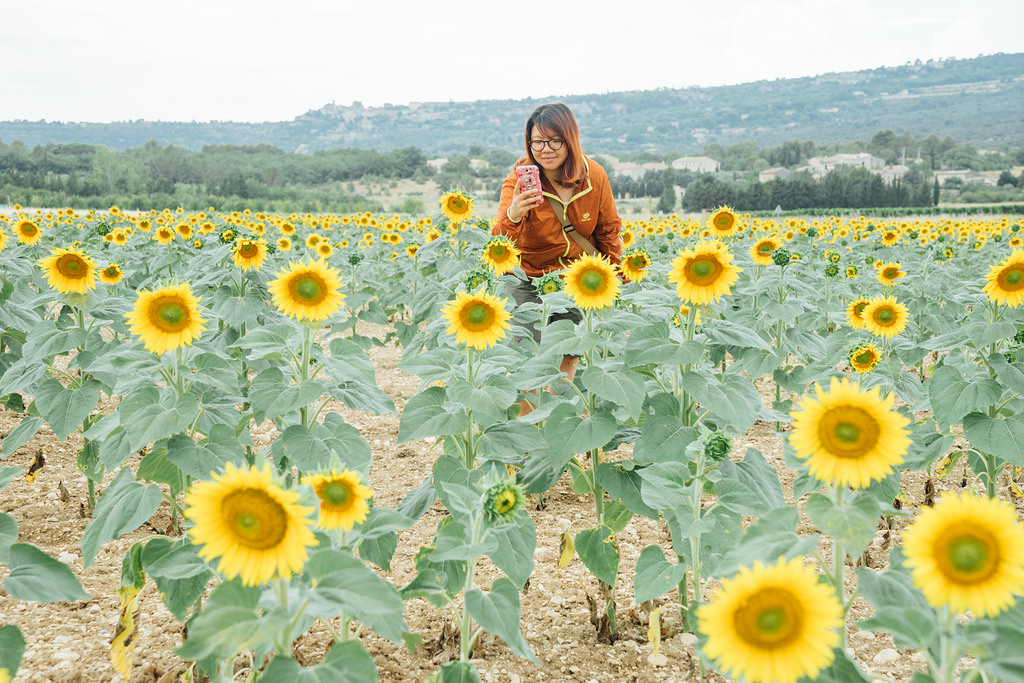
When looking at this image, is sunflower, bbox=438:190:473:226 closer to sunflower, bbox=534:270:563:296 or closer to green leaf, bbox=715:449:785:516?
sunflower, bbox=534:270:563:296

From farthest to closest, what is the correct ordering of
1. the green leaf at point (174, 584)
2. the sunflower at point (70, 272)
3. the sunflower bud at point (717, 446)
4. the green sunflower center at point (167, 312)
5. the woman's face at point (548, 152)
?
1. the woman's face at point (548, 152)
2. the sunflower at point (70, 272)
3. the green sunflower center at point (167, 312)
4. the green leaf at point (174, 584)
5. the sunflower bud at point (717, 446)

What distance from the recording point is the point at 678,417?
9.29 ft

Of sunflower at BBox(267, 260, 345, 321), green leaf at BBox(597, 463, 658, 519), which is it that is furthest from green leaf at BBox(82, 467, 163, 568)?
green leaf at BBox(597, 463, 658, 519)

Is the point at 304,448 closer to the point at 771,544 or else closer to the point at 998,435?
the point at 771,544

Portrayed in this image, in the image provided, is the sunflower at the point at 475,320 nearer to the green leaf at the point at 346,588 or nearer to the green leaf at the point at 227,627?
the green leaf at the point at 346,588

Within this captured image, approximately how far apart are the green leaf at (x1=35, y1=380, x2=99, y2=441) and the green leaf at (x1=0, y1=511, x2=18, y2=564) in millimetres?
1511

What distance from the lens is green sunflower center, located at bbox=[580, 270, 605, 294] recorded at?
2.95m

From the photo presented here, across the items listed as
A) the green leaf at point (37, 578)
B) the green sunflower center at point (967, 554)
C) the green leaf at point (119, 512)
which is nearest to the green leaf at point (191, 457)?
the green leaf at point (119, 512)

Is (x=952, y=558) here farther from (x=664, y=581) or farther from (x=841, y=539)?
(x=664, y=581)

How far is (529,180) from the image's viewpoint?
15.4 feet

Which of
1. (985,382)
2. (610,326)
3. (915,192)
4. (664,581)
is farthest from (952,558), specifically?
(915,192)

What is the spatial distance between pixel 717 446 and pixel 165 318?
75.9 inches

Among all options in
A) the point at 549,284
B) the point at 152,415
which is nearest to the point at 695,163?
the point at 549,284

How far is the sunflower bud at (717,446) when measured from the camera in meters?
2.24
